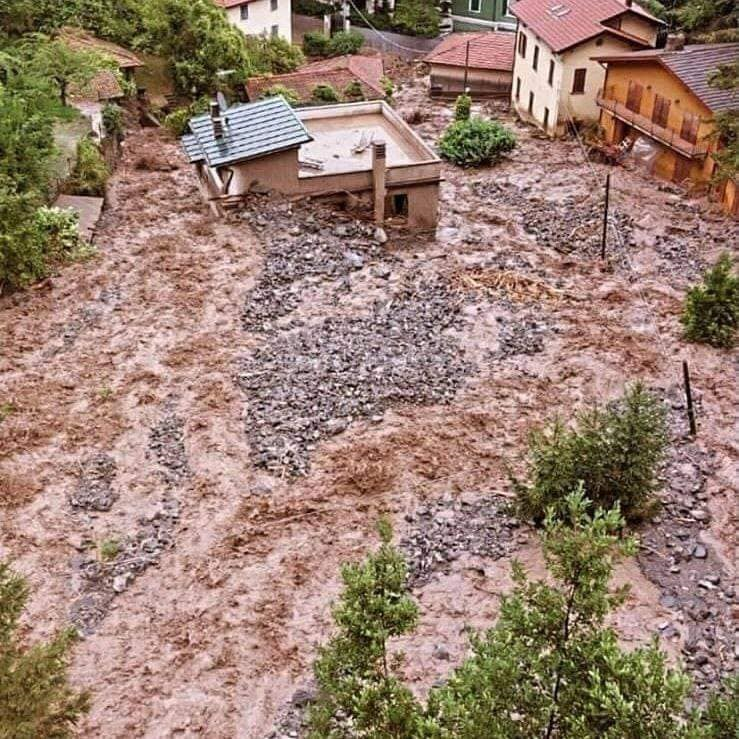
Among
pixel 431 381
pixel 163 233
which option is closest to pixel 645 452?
pixel 431 381

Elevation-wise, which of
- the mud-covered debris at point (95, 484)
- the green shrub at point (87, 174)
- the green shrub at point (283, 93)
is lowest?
the mud-covered debris at point (95, 484)

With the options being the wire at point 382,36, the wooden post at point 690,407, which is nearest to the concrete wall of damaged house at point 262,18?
the wire at point 382,36

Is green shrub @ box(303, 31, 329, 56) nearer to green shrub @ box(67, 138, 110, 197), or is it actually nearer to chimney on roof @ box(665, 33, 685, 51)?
chimney on roof @ box(665, 33, 685, 51)

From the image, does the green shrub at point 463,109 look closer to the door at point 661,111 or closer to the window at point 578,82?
the window at point 578,82

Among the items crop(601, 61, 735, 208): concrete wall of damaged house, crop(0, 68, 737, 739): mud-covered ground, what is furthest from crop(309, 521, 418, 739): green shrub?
crop(601, 61, 735, 208): concrete wall of damaged house

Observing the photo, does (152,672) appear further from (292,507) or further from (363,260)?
(363,260)

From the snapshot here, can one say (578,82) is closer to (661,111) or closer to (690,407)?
(661,111)

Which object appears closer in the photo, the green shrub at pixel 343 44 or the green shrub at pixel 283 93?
the green shrub at pixel 283 93
